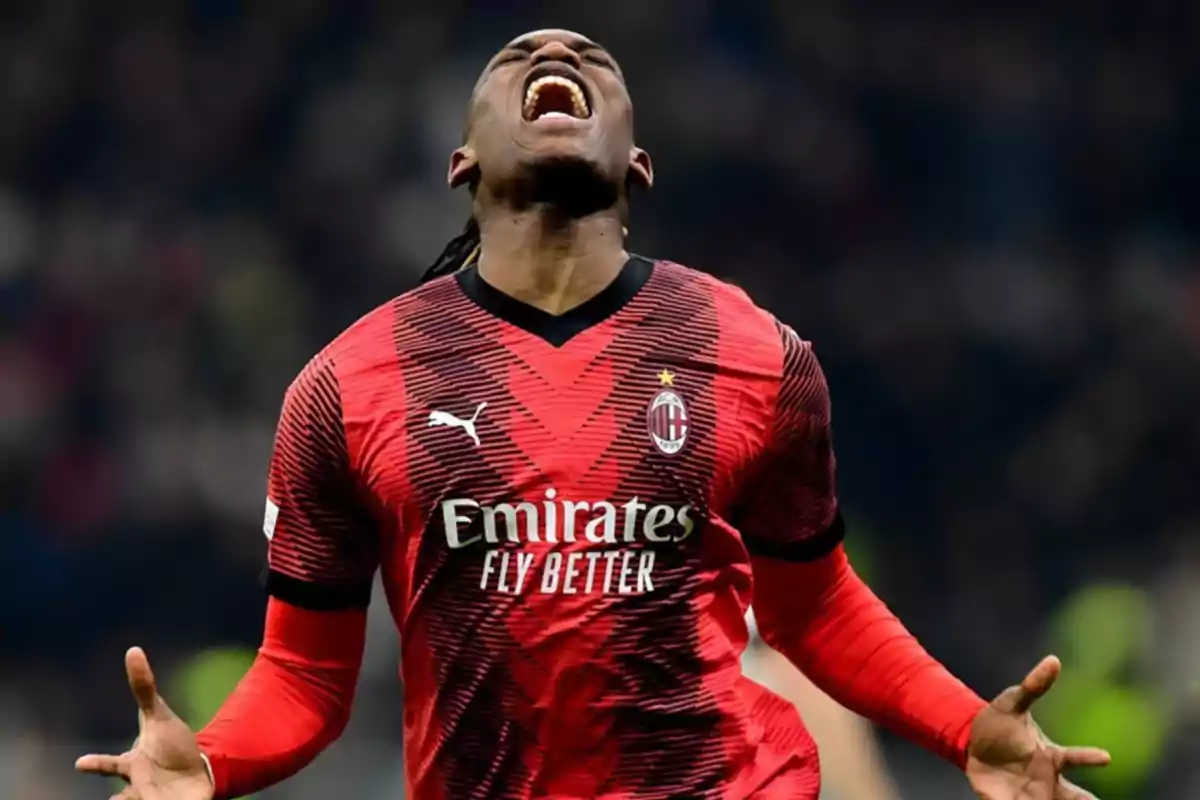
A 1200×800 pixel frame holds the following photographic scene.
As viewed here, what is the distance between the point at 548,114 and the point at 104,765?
1.14 meters

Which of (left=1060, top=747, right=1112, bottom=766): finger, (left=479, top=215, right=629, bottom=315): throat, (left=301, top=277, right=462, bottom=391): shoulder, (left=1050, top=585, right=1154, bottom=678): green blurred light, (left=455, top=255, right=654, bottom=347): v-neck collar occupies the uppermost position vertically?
(left=479, top=215, right=629, bottom=315): throat

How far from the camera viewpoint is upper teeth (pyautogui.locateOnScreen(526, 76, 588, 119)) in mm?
3061

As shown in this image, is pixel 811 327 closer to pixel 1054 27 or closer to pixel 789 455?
pixel 1054 27

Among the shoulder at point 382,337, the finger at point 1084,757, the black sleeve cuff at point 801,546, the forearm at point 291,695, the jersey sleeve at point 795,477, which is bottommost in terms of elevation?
the forearm at point 291,695

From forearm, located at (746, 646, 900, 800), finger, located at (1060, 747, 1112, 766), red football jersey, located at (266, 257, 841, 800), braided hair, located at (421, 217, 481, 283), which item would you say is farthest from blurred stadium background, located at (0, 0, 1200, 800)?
finger, located at (1060, 747, 1112, 766)

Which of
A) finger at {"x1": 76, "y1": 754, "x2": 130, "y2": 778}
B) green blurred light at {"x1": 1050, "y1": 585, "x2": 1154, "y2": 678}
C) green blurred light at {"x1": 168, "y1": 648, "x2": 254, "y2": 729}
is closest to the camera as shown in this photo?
finger at {"x1": 76, "y1": 754, "x2": 130, "y2": 778}

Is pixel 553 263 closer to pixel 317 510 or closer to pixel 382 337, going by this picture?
pixel 382 337

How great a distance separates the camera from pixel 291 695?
3.06 metres

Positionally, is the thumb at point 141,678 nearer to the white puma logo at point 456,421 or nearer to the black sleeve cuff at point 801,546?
the white puma logo at point 456,421

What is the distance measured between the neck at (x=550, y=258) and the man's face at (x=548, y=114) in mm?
75

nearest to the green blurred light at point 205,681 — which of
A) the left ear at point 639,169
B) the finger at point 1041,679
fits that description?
the left ear at point 639,169

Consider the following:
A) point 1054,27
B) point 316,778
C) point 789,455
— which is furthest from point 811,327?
point 789,455

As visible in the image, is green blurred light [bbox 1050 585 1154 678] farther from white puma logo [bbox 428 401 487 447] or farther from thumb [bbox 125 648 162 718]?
thumb [bbox 125 648 162 718]

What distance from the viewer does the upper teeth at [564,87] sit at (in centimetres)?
306
